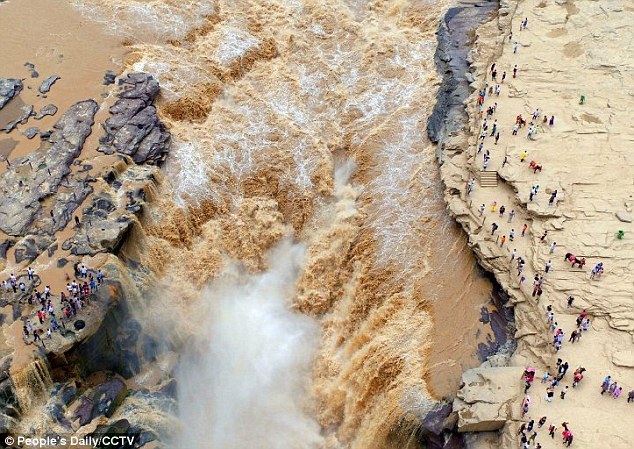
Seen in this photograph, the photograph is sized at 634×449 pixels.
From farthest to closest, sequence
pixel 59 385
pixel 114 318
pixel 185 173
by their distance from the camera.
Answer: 1. pixel 185 173
2. pixel 114 318
3. pixel 59 385

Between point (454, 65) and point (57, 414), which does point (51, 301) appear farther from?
point (454, 65)

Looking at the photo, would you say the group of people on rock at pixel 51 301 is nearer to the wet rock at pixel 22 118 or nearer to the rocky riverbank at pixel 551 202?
the wet rock at pixel 22 118

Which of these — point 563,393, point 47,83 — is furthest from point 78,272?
point 563,393

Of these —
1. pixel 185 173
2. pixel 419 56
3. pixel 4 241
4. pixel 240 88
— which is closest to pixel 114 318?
pixel 4 241

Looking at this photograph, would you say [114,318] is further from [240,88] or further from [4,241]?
[240,88]

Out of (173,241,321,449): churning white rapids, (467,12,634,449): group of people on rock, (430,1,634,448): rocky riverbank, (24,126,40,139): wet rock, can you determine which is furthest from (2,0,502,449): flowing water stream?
(24,126,40,139): wet rock

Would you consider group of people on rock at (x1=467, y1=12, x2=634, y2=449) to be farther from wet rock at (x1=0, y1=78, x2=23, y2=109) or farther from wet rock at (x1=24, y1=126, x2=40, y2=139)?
wet rock at (x1=0, y1=78, x2=23, y2=109)
